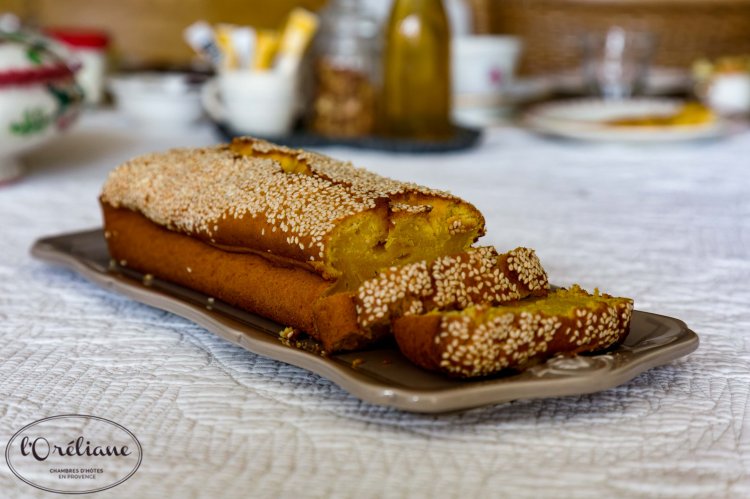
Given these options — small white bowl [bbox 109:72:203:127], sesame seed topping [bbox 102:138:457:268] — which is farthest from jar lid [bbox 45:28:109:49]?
sesame seed topping [bbox 102:138:457:268]

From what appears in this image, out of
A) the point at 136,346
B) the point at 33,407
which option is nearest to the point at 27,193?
the point at 136,346

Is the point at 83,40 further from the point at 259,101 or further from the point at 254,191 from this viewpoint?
the point at 254,191

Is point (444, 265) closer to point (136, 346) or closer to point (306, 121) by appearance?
point (136, 346)

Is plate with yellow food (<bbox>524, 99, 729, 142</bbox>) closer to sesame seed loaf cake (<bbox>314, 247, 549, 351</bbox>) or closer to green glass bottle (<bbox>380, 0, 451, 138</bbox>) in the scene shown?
green glass bottle (<bbox>380, 0, 451, 138</bbox>)

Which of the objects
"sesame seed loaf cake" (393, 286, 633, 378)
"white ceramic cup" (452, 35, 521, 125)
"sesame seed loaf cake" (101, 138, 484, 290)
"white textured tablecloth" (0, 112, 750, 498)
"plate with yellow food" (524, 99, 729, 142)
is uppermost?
"white ceramic cup" (452, 35, 521, 125)

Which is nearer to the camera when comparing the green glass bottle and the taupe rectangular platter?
the taupe rectangular platter

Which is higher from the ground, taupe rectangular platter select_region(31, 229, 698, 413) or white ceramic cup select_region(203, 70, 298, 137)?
white ceramic cup select_region(203, 70, 298, 137)


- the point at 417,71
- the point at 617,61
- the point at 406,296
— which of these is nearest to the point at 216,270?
the point at 406,296
